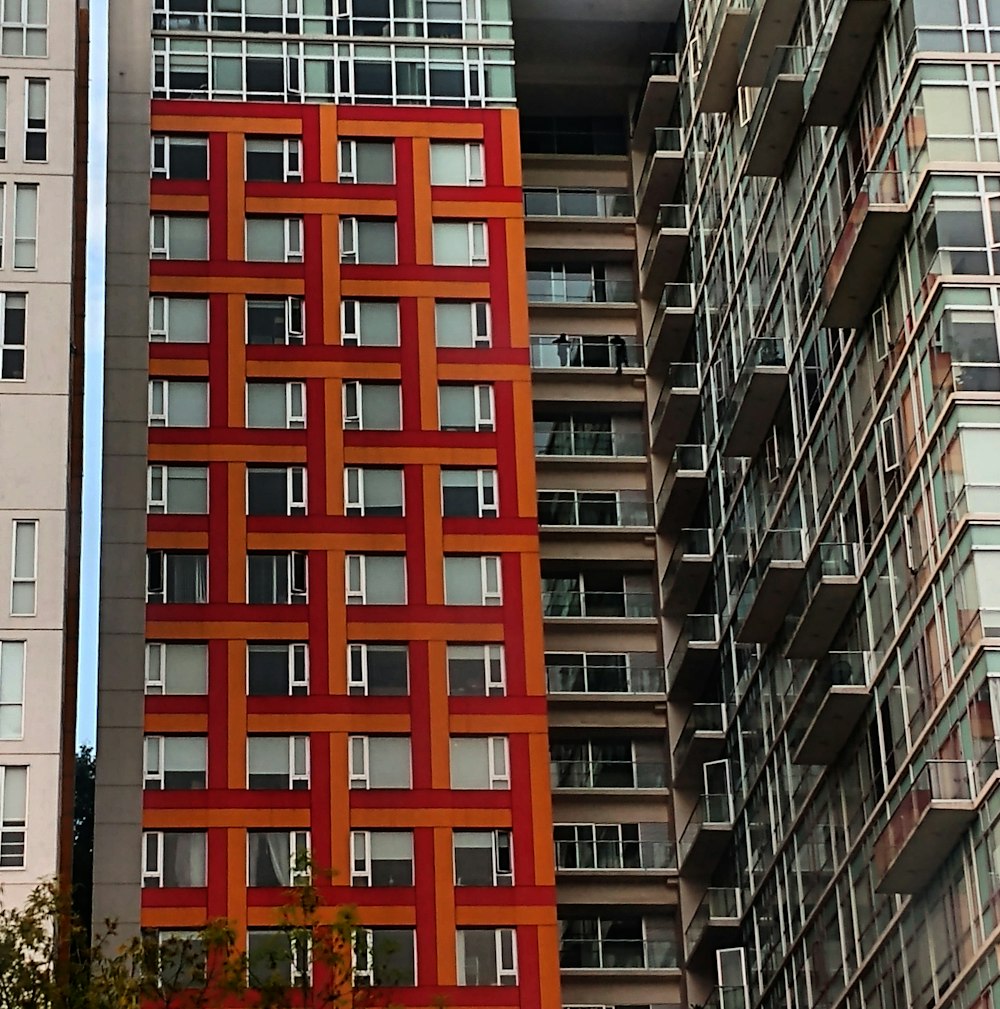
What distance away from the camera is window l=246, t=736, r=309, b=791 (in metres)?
67.3

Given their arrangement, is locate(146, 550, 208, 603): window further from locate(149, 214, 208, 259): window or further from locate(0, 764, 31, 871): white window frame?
locate(0, 764, 31, 871): white window frame

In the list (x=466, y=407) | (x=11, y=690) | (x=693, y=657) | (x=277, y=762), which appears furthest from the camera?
(x=466, y=407)

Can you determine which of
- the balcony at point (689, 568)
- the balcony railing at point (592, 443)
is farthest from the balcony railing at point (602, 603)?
the balcony railing at point (592, 443)

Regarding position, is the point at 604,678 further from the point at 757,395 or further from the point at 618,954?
the point at 757,395

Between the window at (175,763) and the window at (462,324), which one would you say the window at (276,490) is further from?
the window at (175,763)

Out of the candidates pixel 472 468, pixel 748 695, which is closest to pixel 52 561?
pixel 472 468

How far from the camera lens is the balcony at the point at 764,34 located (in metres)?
62.4

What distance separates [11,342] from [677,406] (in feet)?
70.6

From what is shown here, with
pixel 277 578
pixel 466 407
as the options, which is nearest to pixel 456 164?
pixel 466 407

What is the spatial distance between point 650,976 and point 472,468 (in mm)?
16128

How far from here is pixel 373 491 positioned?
7119 centimetres

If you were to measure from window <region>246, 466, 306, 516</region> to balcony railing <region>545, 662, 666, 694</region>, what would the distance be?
1027 cm

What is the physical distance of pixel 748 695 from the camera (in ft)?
220

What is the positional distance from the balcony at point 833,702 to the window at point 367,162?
24396mm
